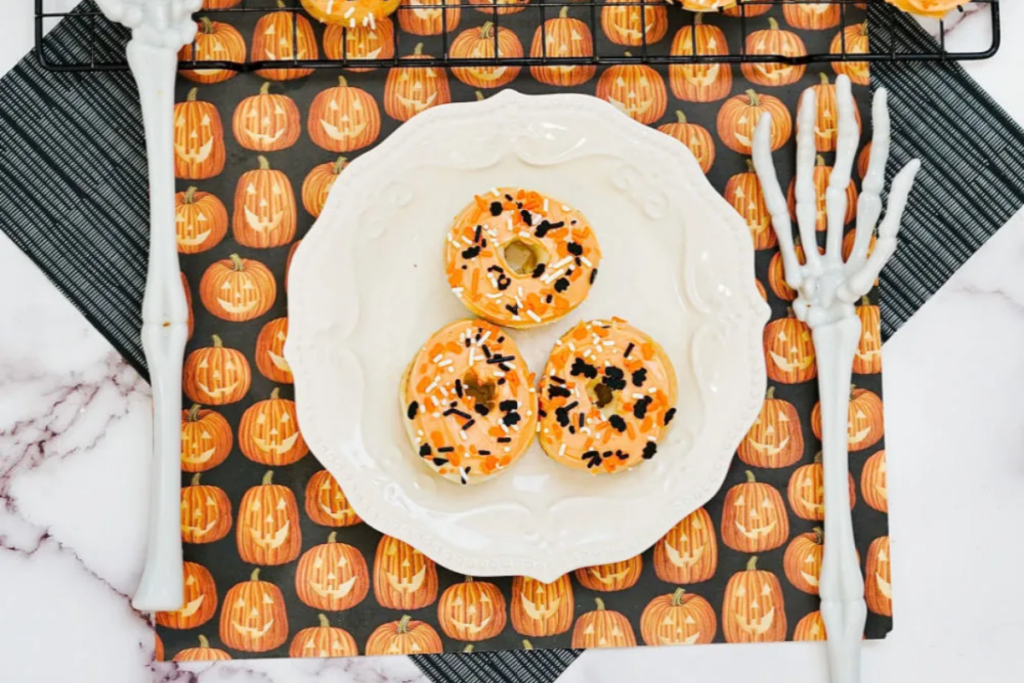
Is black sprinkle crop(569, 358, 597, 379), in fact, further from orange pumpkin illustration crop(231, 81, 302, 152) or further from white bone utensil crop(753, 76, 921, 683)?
orange pumpkin illustration crop(231, 81, 302, 152)

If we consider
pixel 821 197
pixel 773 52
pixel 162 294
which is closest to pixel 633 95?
pixel 773 52

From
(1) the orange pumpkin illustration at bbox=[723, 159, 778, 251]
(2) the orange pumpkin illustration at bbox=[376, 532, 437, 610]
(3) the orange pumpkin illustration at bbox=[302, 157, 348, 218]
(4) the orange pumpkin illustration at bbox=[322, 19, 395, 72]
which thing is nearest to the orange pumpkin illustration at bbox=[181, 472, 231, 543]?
(2) the orange pumpkin illustration at bbox=[376, 532, 437, 610]

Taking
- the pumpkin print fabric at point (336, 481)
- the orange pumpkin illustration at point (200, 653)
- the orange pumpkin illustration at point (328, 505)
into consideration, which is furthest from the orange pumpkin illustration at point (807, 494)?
the orange pumpkin illustration at point (200, 653)

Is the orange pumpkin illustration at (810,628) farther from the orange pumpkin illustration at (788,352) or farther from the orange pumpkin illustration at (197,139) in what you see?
the orange pumpkin illustration at (197,139)

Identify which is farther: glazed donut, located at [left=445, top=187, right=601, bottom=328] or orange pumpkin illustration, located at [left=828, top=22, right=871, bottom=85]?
orange pumpkin illustration, located at [left=828, top=22, right=871, bottom=85]

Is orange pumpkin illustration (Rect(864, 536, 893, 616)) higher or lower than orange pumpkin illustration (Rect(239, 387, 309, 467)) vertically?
lower

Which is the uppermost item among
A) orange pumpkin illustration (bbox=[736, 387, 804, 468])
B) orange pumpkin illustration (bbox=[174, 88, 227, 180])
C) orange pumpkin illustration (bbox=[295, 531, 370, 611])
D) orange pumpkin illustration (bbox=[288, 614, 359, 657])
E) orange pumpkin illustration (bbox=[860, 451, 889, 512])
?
orange pumpkin illustration (bbox=[174, 88, 227, 180])
